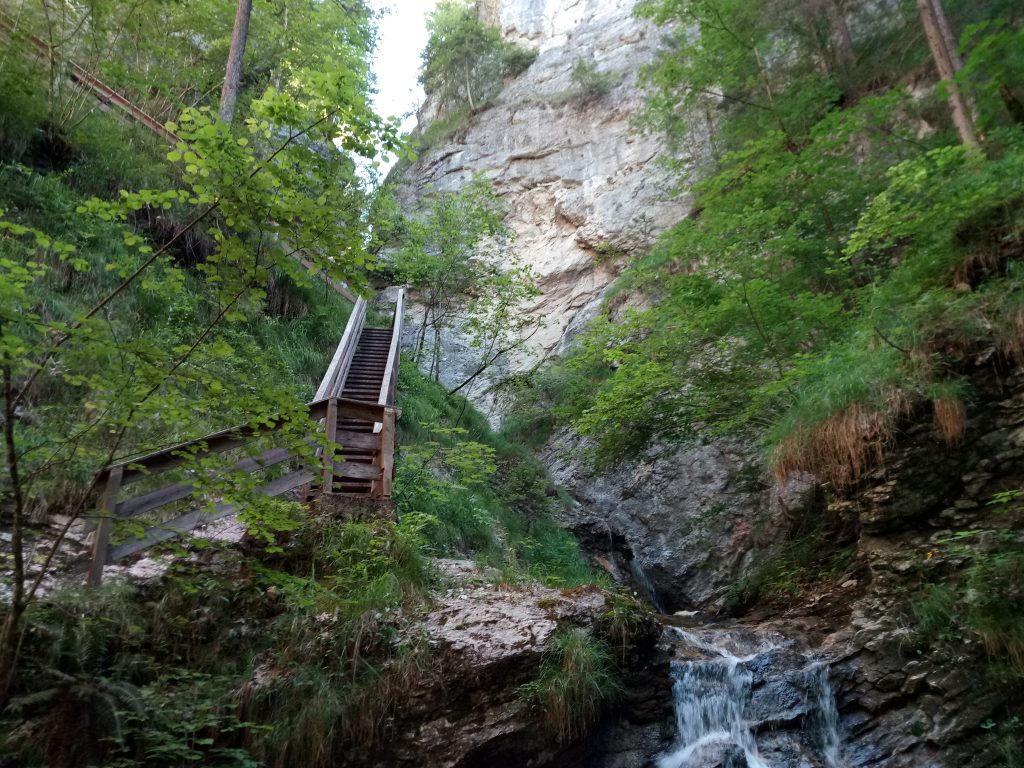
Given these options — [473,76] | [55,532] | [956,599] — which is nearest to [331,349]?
[55,532]

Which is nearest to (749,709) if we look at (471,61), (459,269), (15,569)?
(15,569)

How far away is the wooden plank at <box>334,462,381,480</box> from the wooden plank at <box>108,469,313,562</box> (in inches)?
15.2

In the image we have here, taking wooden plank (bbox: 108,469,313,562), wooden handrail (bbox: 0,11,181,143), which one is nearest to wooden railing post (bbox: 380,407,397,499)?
wooden plank (bbox: 108,469,313,562)

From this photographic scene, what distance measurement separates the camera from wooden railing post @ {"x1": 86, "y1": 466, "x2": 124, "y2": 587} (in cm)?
450

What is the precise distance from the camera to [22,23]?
9.39 metres

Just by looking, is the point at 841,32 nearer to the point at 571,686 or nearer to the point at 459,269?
the point at 459,269

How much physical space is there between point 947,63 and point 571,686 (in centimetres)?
922

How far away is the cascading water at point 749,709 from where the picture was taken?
5.68 metres

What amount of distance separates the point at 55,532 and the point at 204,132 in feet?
11.8

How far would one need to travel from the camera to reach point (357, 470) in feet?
21.0

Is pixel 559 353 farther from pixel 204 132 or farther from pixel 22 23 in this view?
pixel 204 132

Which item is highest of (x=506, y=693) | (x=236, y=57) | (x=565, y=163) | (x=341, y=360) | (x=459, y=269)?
(x=565, y=163)

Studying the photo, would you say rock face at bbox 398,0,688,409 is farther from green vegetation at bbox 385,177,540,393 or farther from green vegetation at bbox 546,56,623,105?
green vegetation at bbox 385,177,540,393

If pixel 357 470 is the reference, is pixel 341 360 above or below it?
above
